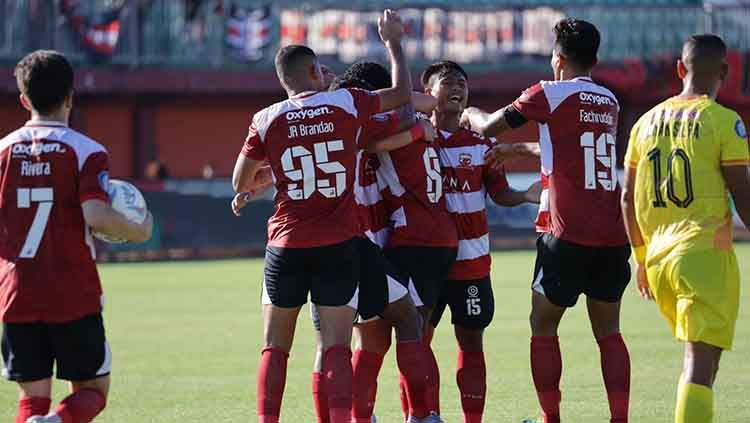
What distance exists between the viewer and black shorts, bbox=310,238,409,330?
849 cm

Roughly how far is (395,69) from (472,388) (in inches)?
82.0

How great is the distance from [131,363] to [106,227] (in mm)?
6403

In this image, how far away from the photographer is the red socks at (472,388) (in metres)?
8.96

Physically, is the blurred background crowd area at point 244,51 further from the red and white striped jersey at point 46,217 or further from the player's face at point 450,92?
the red and white striped jersey at point 46,217

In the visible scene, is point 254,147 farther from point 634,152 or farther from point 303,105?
point 634,152

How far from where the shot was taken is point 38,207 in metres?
6.81

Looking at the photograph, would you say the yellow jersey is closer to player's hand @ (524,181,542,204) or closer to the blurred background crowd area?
player's hand @ (524,181,542,204)

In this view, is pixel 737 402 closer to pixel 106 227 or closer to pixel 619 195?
pixel 619 195

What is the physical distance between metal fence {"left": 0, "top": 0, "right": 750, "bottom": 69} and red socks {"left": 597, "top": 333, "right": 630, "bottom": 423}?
27358 millimetres

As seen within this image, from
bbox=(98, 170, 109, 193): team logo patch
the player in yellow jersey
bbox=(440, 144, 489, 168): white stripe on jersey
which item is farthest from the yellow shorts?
bbox=(98, 170, 109, 193): team logo patch

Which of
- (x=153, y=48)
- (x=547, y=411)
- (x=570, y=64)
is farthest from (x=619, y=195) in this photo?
(x=153, y=48)

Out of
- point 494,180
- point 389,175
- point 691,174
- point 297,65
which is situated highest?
point 297,65

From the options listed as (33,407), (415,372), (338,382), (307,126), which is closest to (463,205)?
(415,372)

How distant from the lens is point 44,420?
22.2ft
